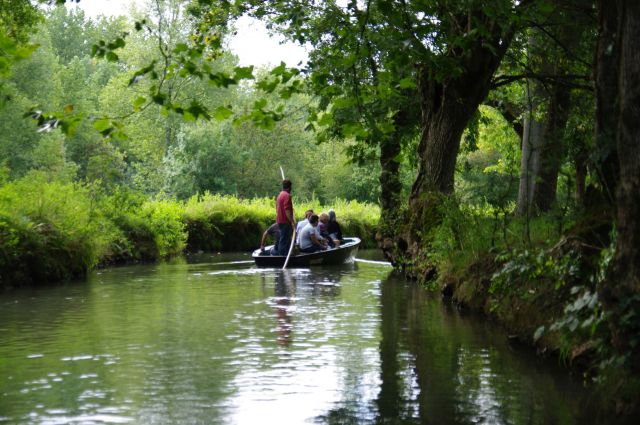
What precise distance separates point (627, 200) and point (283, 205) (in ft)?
52.4

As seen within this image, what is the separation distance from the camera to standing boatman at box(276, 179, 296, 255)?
870 inches

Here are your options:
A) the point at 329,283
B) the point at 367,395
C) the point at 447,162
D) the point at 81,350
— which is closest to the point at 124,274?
the point at 329,283

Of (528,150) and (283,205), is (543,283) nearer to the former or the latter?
(528,150)

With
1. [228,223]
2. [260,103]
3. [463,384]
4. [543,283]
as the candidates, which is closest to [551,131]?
[543,283]

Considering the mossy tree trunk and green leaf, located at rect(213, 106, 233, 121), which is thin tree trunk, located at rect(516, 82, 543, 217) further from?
green leaf, located at rect(213, 106, 233, 121)

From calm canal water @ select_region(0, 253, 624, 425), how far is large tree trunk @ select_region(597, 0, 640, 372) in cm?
90

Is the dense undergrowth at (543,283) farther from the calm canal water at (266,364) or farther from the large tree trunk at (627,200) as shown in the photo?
the calm canal water at (266,364)

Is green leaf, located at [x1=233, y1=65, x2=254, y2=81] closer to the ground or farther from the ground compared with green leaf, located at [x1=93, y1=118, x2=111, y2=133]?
farther from the ground

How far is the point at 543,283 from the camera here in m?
9.65

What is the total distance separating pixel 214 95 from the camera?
64.2 m

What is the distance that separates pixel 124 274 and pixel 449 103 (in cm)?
848

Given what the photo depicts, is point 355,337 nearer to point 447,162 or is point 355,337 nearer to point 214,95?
point 447,162

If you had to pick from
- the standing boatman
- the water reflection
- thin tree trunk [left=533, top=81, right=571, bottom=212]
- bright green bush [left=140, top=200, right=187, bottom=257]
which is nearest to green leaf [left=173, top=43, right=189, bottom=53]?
the water reflection

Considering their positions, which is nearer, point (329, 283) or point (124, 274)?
point (329, 283)
